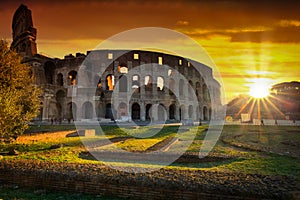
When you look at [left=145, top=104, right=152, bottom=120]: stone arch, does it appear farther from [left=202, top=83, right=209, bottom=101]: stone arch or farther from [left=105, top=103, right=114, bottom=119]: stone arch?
[left=202, top=83, right=209, bottom=101]: stone arch

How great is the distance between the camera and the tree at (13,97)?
8.47m

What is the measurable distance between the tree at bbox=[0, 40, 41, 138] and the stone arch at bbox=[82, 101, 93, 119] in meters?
15.9

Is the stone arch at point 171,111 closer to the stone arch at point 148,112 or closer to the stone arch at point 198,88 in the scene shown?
the stone arch at point 148,112

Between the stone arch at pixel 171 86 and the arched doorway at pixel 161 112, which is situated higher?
the stone arch at pixel 171 86

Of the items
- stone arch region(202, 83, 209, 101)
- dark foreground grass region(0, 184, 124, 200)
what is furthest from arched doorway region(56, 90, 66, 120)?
dark foreground grass region(0, 184, 124, 200)

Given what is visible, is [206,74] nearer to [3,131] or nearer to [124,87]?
[124,87]

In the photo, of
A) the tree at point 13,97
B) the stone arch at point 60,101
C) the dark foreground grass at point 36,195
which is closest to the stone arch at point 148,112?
the stone arch at point 60,101

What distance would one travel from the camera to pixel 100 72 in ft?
105

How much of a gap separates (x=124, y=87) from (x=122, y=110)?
6.38 metres

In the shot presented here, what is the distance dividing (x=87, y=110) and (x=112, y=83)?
6312 mm

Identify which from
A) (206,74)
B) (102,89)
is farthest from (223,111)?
(102,89)

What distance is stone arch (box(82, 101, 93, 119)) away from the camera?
29378 millimetres

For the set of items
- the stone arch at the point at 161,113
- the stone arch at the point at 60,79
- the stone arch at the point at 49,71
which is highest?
the stone arch at the point at 49,71

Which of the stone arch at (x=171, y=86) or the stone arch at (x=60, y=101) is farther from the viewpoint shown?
the stone arch at (x=171, y=86)
